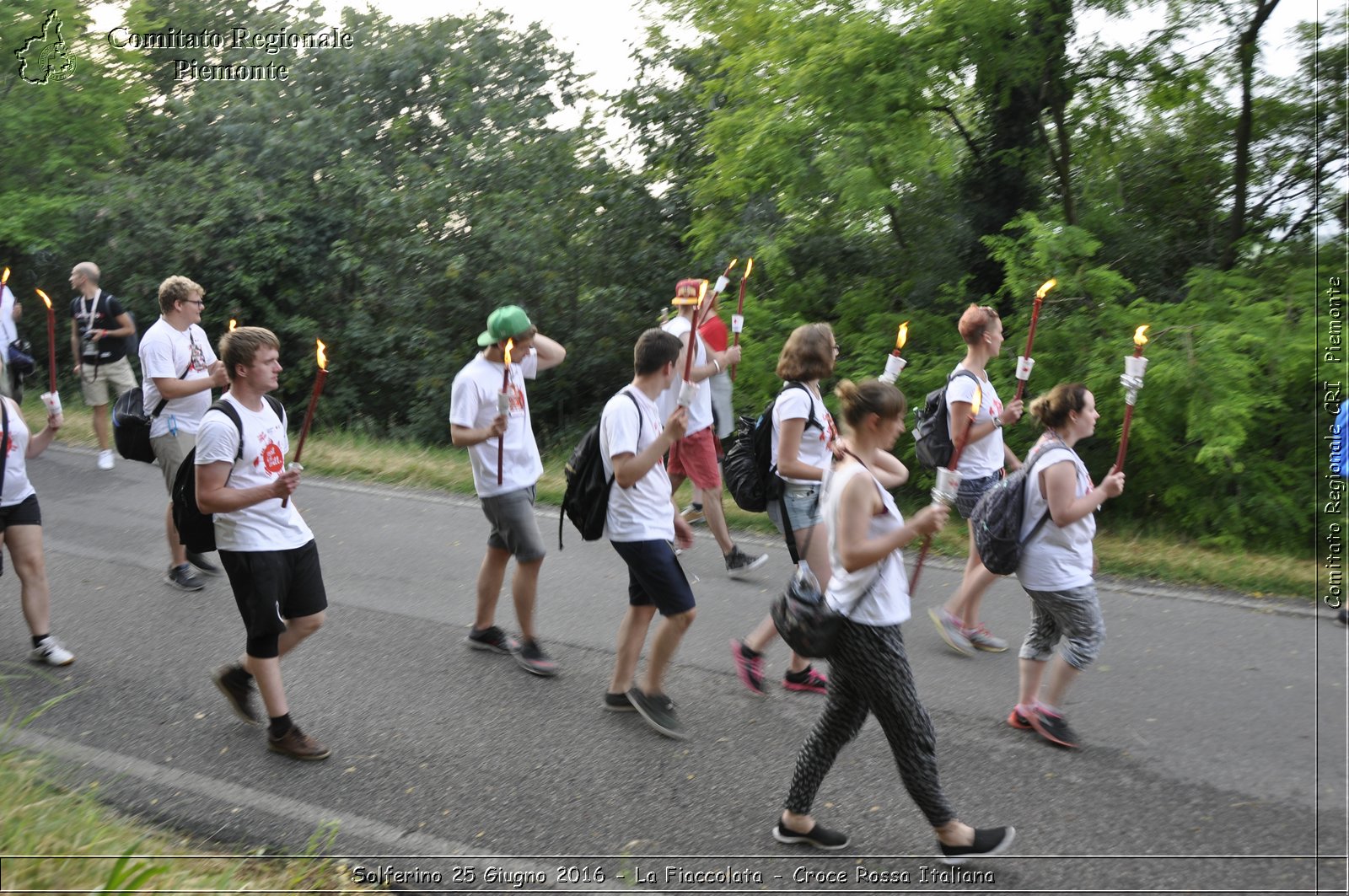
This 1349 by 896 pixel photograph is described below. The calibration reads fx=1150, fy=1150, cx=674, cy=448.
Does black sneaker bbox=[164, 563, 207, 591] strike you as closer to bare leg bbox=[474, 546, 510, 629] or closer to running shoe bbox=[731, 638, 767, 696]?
bare leg bbox=[474, 546, 510, 629]

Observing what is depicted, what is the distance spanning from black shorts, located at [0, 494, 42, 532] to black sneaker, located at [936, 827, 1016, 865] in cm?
458

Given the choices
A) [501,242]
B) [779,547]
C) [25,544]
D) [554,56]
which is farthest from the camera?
[554,56]

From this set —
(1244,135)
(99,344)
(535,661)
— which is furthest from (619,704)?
(1244,135)

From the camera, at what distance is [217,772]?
15.8ft

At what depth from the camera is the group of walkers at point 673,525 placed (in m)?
4.04

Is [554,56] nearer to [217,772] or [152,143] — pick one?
[152,143]

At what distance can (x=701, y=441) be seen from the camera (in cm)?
779

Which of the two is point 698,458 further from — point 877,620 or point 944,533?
point 877,620

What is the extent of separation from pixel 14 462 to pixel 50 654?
3.44ft

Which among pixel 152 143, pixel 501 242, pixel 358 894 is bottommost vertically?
pixel 358 894

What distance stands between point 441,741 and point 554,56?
13902 millimetres

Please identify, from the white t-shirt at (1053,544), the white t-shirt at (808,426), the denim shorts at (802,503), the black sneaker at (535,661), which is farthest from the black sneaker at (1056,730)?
the black sneaker at (535,661)

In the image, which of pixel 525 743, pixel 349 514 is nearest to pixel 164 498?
pixel 349 514

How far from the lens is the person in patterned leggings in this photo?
3.94m
